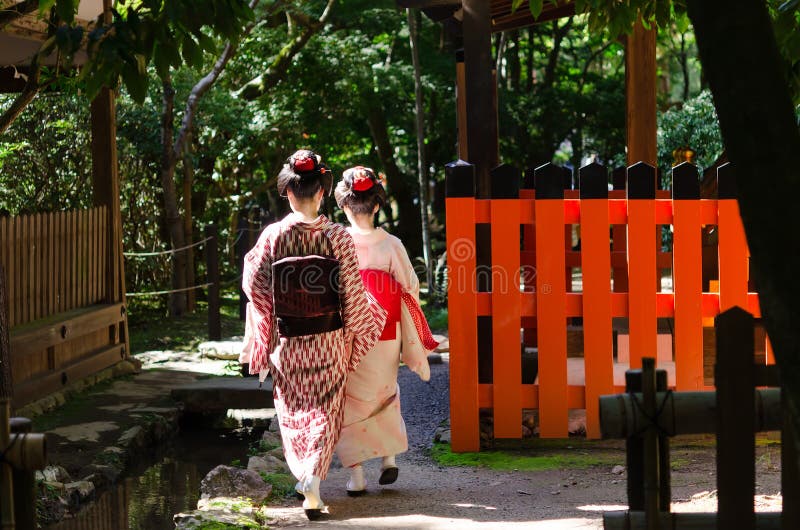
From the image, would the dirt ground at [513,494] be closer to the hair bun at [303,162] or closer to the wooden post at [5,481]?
the hair bun at [303,162]

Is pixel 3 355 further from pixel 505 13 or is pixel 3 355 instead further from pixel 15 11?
pixel 505 13

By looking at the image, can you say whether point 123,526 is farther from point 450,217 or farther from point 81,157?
point 81,157

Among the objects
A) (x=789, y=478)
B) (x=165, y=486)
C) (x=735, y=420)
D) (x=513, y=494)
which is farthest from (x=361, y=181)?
(x=789, y=478)

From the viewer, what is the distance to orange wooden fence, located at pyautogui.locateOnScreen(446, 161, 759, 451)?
19.7 ft

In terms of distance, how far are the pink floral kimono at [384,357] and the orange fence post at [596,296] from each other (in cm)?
95

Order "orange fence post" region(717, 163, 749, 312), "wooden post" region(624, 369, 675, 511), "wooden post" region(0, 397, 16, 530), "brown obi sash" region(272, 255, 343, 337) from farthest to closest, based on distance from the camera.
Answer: "orange fence post" region(717, 163, 749, 312) → "brown obi sash" region(272, 255, 343, 337) → "wooden post" region(624, 369, 675, 511) → "wooden post" region(0, 397, 16, 530)

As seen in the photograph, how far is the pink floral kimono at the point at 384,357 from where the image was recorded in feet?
18.3

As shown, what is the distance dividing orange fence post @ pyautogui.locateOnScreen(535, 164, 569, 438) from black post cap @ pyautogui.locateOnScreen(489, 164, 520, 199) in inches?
5.3

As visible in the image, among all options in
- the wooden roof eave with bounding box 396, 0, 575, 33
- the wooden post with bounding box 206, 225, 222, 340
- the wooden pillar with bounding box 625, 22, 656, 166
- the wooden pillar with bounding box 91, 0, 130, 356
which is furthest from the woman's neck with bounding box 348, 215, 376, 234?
the wooden post with bounding box 206, 225, 222, 340

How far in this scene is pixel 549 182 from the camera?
602cm

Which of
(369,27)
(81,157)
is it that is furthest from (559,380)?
(369,27)

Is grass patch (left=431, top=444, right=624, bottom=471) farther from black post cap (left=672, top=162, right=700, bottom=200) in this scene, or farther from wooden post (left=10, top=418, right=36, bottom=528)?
wooden post (left=10, top=418, right=36, bottom=528)

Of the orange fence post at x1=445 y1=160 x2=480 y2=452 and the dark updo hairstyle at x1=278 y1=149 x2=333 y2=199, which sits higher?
the dark updo hairstyle at x1=278 y1=149 x2=333 y2=199

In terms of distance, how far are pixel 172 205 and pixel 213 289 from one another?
1.95 metres
